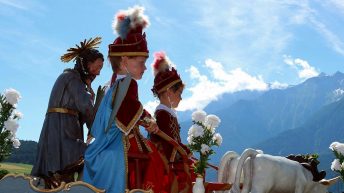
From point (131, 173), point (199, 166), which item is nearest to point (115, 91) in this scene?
point (131, 173)

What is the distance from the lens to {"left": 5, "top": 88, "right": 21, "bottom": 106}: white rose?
952 centimetres

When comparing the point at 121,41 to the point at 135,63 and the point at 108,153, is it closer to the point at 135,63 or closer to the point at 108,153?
the point at 135,63

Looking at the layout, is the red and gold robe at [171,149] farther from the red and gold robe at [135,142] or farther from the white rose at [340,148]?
the white rose at [340,148]

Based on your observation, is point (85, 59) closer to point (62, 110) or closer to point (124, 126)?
point (62, 110)

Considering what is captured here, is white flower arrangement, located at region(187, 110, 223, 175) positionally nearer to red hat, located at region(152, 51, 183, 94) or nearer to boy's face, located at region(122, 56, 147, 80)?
red hat, located at region(152, 51, 183, 94)

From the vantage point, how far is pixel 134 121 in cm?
629

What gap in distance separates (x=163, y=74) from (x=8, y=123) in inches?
118

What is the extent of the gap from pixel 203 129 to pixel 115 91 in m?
3.03

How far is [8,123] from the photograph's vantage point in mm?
9656

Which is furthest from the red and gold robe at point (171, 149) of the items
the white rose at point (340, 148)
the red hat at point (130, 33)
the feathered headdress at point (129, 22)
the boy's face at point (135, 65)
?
the white rose at point (340, 148)

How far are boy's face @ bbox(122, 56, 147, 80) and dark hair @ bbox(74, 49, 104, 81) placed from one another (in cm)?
137

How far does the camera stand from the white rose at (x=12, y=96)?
9.52 meters

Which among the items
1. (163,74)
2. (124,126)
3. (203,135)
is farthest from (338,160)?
(124,126)

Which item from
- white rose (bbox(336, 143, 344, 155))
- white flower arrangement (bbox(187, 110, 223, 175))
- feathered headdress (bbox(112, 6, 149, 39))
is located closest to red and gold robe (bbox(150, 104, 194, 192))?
white flower arrangement (bbox(187, 110, 223, 175))
